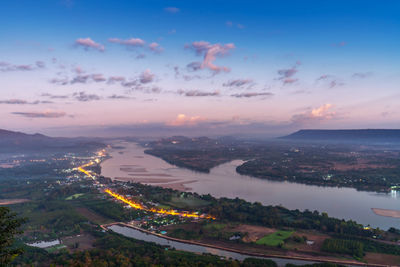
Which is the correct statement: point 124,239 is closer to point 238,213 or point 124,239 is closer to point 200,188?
point 238,213

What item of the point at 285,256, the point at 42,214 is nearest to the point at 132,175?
the point at 42,214

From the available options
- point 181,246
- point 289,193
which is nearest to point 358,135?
point 289,193

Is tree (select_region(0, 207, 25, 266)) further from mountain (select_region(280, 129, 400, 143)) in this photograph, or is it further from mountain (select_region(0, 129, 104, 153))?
mountain (select_region(280, 129, 400, 143))

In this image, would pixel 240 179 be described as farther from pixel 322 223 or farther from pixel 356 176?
pixel 322 223

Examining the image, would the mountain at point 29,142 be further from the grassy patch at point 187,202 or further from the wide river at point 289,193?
the grassy patch at point 187,202

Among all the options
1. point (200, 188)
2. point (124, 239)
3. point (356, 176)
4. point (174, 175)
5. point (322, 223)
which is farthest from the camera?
point (174, 175)

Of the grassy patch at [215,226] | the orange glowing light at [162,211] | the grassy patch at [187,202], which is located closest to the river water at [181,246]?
the grassy patch at [215,226]

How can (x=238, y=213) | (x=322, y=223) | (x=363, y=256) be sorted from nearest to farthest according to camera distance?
1. (x=363, y=256)
2. (x=322, y=223)
3. (x=238, y=213)

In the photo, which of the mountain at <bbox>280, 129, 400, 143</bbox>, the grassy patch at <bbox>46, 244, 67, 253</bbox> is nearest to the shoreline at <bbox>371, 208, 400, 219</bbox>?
the grassy patch at <bbox>46, 244, 67, 253</bbox>

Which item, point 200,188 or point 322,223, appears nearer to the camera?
point 322,223
